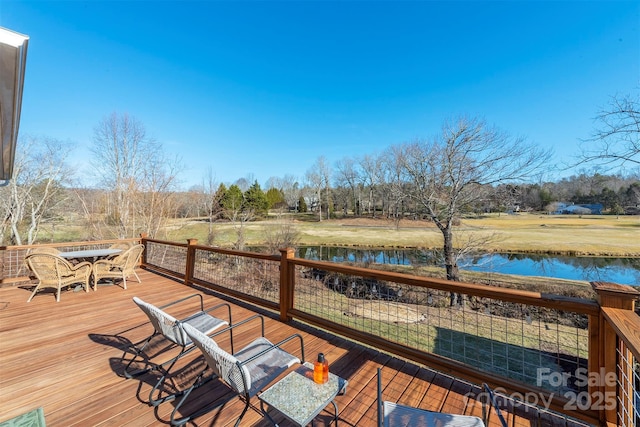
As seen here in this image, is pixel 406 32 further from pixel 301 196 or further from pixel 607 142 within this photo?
pixel 301 196

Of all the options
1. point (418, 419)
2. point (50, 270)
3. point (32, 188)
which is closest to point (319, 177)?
point (32, 188)

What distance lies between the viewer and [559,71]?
9305 mm

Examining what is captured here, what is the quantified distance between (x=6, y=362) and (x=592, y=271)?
19506 millimetres

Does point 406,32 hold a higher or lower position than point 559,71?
higher

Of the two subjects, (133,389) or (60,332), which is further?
(60,332)

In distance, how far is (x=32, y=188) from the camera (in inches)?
456

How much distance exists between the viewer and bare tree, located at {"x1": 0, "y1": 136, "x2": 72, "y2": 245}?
35.5 ft

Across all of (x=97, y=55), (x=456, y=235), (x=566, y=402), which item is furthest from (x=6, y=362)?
(x=456, y=235)

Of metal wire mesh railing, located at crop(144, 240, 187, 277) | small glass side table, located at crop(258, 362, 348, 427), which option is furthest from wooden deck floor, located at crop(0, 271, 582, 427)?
metal wire mesh railing, located at crop(144, 240, 187, 277)

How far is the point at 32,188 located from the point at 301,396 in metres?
16.7

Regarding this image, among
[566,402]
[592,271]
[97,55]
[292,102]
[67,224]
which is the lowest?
[592,271]

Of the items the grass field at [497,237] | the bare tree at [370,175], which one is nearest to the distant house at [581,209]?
the grass field at [497,237]

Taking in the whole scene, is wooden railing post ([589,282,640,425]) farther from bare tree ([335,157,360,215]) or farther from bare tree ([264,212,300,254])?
bare tree ([335,157,360,215])

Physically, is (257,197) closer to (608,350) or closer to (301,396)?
(301,396)
